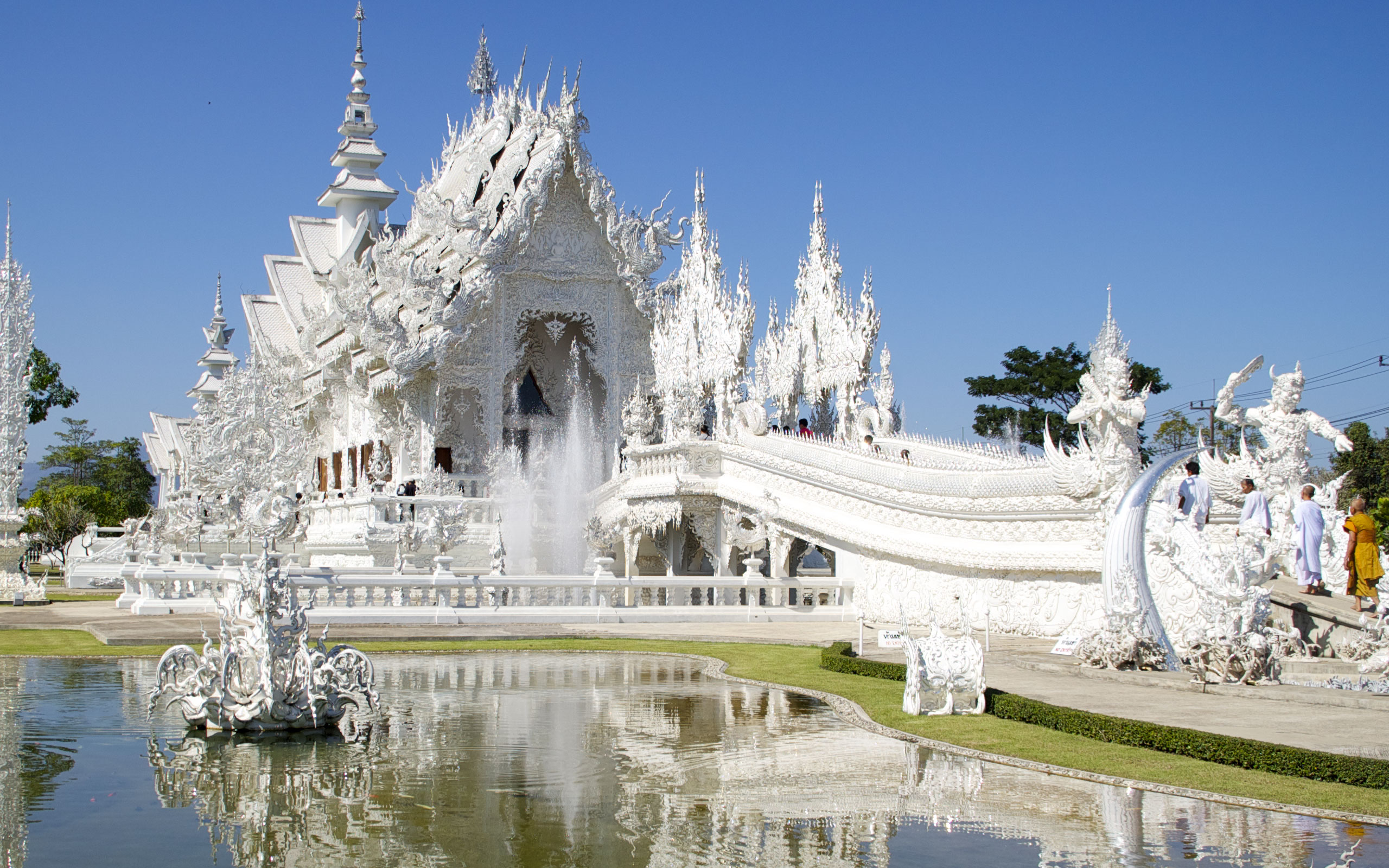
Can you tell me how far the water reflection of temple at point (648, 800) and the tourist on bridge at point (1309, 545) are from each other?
18.1 feet

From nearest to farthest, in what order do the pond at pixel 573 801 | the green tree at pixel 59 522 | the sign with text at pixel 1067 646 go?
the pond at pixel 573 801
the sign with text at pixel 1067 646
the green tree at pixel 59 522

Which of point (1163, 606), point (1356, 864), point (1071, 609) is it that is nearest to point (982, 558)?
point (1071, 609)

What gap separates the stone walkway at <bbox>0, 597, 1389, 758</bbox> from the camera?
325 inches

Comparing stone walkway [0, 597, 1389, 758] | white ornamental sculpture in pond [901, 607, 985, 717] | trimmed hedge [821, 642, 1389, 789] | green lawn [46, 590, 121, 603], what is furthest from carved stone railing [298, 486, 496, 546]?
trimmed hedge [821, 642, 1389, 789]

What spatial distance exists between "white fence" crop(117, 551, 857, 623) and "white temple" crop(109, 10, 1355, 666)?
73mm

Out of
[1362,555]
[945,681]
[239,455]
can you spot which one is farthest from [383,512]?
[1362,555]

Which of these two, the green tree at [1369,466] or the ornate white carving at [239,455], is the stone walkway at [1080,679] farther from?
the green tree at [1369,466]

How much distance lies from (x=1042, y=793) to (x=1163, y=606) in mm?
5823

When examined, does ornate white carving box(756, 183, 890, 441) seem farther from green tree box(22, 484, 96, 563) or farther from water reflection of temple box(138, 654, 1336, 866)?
green tree box(22, 484, 96, 563)

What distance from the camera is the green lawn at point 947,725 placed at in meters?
6.76

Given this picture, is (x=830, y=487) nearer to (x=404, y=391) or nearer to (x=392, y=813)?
(x=404, y=391)

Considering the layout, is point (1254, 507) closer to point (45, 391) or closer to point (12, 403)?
point (12, 403)

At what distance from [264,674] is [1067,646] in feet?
26.7

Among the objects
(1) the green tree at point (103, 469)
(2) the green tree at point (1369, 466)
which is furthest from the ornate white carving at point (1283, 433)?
(1) the green tree at point (103, 469)
